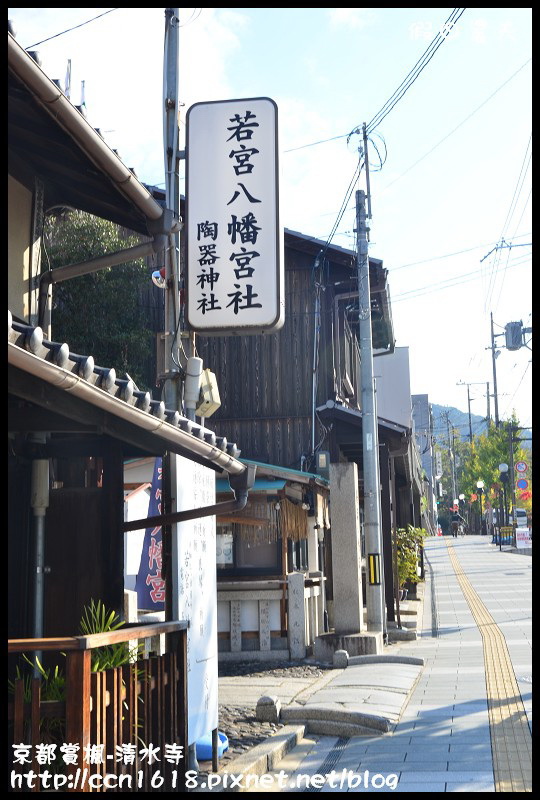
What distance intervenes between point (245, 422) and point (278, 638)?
5693 millimetres

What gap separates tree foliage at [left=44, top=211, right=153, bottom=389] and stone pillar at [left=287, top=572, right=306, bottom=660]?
227 inches

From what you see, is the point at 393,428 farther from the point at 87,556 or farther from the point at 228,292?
the point at 87,556

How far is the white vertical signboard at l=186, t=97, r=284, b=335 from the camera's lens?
1001cm

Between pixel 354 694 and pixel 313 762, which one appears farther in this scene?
pixel 354 694

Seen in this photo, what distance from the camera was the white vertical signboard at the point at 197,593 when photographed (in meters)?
7.78

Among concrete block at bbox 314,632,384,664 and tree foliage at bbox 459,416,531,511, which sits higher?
tree foliage at bbox 459,416,531,511

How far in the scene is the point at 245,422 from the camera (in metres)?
20.3

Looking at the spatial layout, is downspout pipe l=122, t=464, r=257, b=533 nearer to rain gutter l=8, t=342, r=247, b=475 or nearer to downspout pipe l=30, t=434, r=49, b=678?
A: rain gutter l=8, t=342, r=247, b=475

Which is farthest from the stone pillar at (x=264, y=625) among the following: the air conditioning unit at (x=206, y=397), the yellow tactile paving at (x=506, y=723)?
the air conditioning unit at (x=206, y=397)

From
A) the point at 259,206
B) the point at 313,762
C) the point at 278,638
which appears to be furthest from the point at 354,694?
the point at 259,206

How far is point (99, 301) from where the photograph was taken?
19.1 meters

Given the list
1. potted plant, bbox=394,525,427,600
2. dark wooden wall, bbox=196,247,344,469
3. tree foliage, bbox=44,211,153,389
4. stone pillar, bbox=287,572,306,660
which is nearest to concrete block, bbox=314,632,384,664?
stone pillar, bbox=287,572,306,660

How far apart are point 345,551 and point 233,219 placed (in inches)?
318
